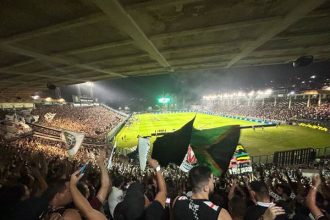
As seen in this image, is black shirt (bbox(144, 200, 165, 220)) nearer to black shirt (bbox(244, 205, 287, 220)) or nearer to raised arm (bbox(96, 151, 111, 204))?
raised arm (bbox(96, 151, 111, 204))

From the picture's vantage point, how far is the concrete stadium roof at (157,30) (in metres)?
3.21

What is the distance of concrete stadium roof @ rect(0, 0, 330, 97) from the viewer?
3.21 metres

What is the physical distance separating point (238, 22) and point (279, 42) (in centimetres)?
192

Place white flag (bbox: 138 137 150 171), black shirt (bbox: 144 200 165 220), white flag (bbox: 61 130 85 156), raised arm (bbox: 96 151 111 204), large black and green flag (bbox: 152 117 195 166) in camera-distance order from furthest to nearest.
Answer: white flag (bbox: 61 130 85 156) → large black and green flag (bbox: 152 117 195 166) → white flag (bbox: 138 137 150 171) → raised arm (bbox: 96 151 111 204) → black shirt (bbox: 144 200 165 220)

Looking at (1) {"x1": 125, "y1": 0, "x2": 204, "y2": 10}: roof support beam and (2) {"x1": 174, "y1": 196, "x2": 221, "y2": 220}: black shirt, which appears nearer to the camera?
(2) {"x1": 174, "y1": 196, "x2": 221, "y2": 220}: black shirt

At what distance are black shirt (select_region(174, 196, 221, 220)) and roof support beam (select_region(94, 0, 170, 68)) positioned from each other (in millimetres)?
2832

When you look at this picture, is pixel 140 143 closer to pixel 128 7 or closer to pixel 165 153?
pixel 165 153

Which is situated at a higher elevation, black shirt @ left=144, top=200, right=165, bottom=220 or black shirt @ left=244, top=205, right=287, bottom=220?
black shirt @ left=144, top=200, right=165, bottom=220

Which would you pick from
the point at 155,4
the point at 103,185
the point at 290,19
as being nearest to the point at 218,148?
the point at 103,185

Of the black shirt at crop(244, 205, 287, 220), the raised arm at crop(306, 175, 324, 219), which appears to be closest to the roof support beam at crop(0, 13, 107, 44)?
the black shirt at crop(244, 205, 287, 220)

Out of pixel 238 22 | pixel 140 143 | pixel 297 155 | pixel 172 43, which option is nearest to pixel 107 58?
pixel 172 43

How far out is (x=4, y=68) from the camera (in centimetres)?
616

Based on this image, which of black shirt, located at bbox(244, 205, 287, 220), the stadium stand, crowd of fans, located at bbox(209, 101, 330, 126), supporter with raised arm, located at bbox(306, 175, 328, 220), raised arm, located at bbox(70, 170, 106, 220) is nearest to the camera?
raised arm, located at bbox(70, 170, 106, 220)

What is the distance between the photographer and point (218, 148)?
669 cm
